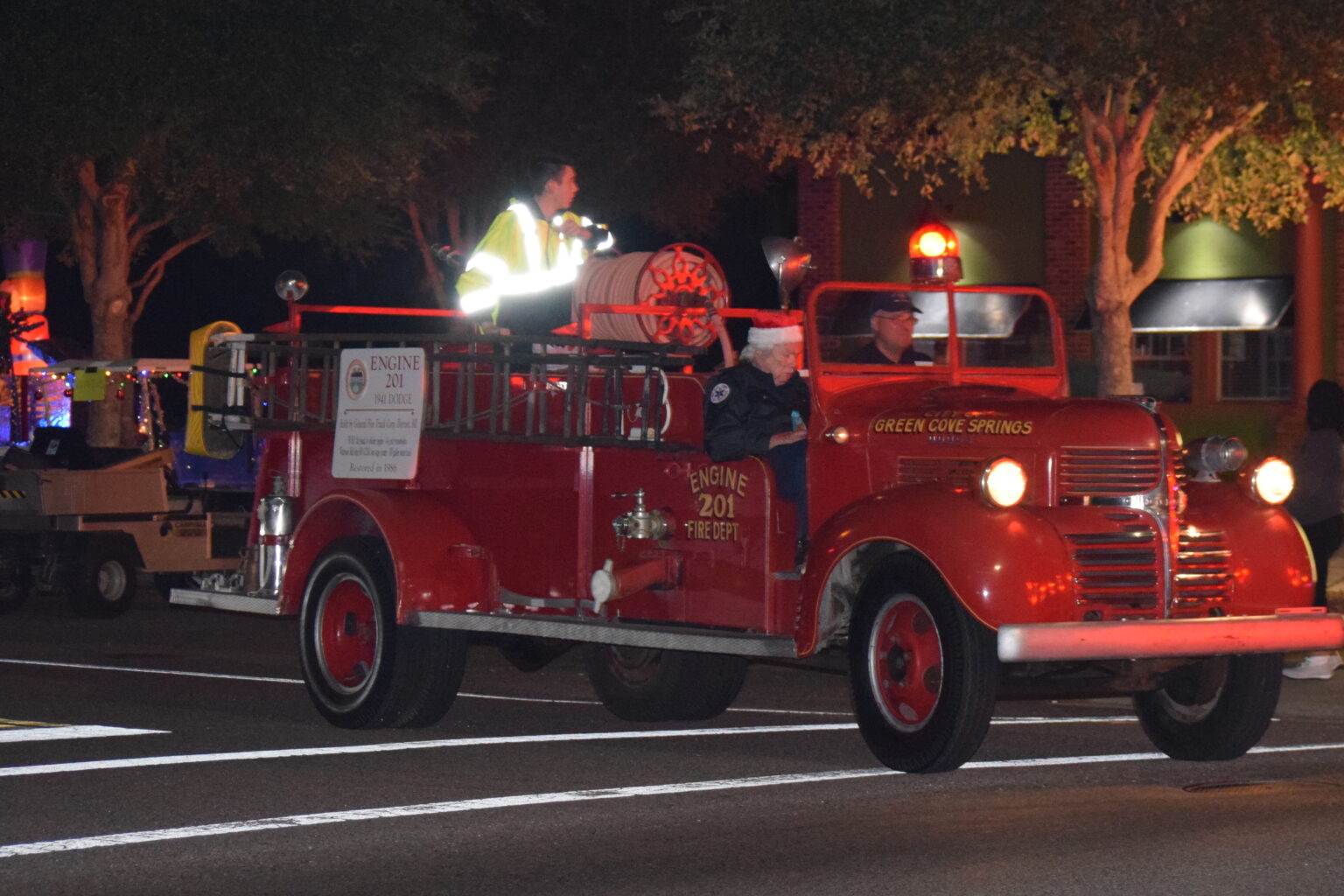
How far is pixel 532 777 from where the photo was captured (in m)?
9.35

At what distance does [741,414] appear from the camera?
31.9ft

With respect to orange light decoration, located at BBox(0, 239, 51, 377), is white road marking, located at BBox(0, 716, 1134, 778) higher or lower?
lower

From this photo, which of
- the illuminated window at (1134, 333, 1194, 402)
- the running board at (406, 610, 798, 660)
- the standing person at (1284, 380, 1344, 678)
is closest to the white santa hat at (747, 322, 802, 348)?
the running board at (406, 610, 798, 660)

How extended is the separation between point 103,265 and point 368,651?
2052 cm

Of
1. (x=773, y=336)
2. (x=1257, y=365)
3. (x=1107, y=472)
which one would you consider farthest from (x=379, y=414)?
(x=1257, y=365)

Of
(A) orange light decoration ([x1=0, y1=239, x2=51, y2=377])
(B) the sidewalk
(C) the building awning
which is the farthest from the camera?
(A) orange light decoration ([x1=0, y1=239, x2=51, y2=377])

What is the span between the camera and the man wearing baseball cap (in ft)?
34.3

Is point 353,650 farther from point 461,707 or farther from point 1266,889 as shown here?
point 1266,889

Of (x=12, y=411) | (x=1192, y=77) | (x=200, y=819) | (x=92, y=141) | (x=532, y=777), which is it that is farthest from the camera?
(x=92, y=141)

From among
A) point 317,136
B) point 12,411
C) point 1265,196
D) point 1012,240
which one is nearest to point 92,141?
point 317,136

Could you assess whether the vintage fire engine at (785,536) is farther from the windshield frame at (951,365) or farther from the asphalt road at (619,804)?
the asphalt road at (619,804)

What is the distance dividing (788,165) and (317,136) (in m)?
14.0

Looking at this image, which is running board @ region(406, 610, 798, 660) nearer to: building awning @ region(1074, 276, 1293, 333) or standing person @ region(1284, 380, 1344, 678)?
standing person @ region(1284, 380, 1344, 678)

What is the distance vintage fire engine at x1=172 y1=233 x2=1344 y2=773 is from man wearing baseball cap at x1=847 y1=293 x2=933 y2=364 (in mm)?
125
